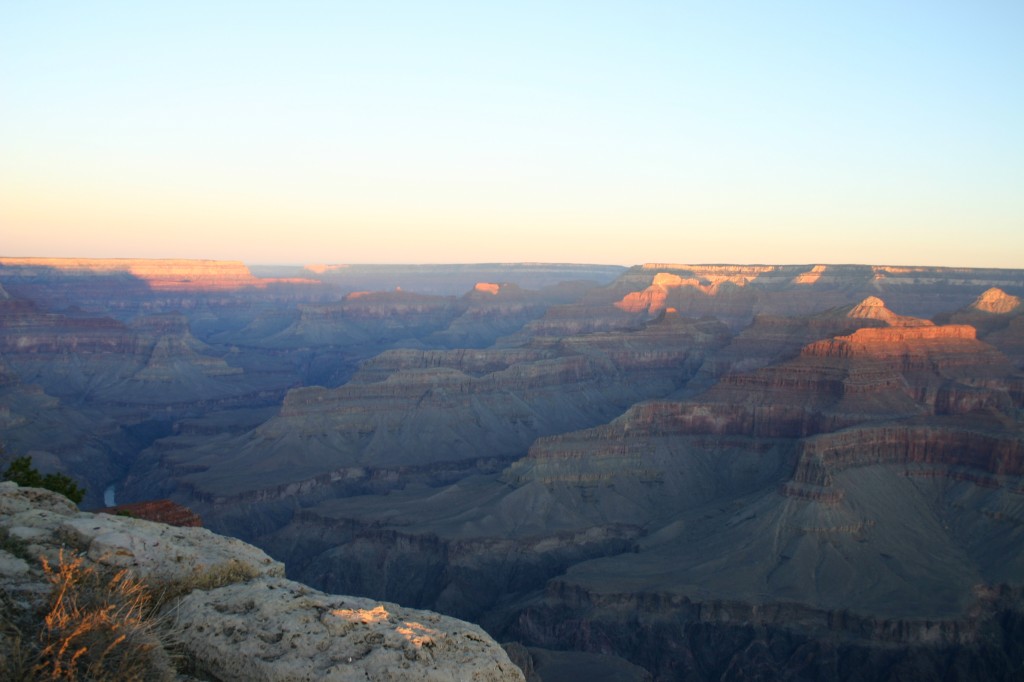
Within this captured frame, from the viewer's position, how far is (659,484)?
3802 inches

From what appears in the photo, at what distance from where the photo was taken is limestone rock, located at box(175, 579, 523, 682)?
14727 mm

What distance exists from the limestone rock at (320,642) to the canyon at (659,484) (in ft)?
125

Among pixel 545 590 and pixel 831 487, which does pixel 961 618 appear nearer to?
pixel 831 487

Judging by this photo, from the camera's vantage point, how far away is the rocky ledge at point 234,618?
14734mm

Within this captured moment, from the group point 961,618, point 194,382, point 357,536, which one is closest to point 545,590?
point 357,536

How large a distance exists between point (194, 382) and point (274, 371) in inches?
964

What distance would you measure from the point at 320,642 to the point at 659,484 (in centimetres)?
8363

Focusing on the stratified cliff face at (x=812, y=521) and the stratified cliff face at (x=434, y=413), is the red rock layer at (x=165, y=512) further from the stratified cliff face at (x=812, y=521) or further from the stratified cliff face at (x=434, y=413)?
the stratified cliff face at (x=434, y=413)

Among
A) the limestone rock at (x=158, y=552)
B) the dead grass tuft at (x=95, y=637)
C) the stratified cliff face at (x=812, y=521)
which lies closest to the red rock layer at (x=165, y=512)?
the limestone rock at (x=158, y=552)

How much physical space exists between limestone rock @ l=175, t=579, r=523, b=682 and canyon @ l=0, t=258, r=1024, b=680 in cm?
3814

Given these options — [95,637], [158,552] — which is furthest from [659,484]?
[95,637]

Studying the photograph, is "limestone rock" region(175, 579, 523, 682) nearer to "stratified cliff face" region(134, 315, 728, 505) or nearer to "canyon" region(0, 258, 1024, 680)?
"canyon" region(0, 258, 1024, 680)

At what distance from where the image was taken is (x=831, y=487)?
3108 inches

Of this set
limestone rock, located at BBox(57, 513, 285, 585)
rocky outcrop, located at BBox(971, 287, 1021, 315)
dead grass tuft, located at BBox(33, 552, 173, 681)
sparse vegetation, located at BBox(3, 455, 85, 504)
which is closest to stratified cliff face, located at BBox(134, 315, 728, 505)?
rocky outcrop, located at BBox(971, 287, 1021, 315)
